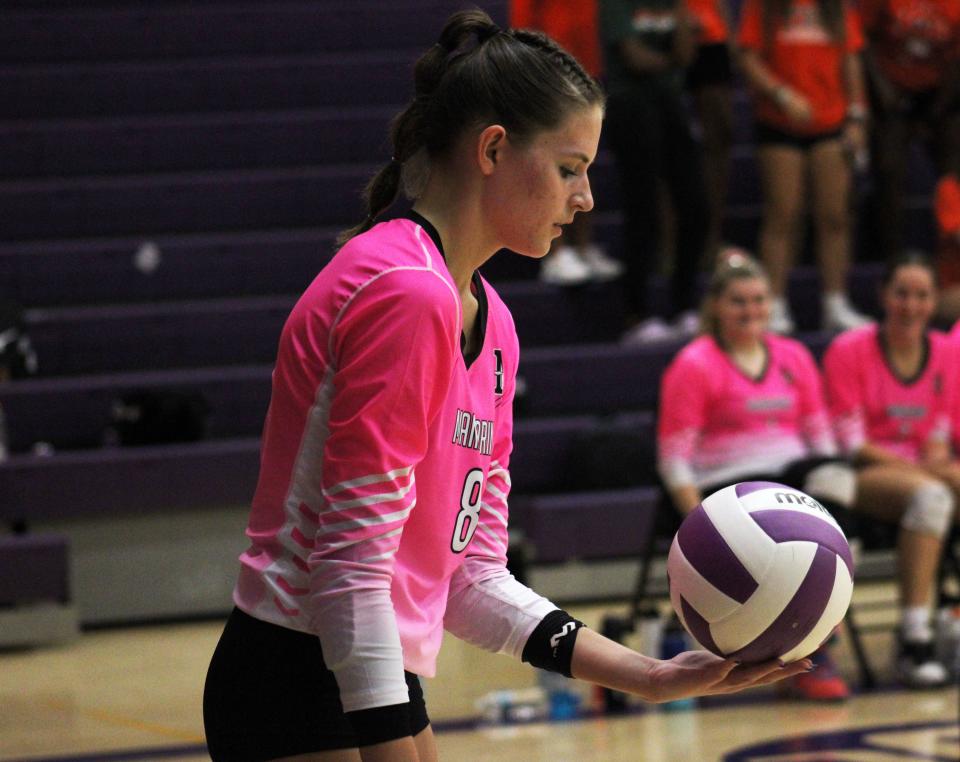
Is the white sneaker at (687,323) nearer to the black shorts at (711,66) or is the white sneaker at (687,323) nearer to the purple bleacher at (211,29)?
the black shorts at (711,66)

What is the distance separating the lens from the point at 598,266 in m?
7.44

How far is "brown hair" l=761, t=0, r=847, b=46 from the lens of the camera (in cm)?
707

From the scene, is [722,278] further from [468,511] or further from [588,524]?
[468,511]

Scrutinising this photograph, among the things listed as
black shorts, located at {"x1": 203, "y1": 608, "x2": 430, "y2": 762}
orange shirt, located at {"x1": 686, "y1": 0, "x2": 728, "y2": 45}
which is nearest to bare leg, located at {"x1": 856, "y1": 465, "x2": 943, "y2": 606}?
orange shirt, located at {"x1": 686, "y1": 0, "x2": 728, "y2": 45}

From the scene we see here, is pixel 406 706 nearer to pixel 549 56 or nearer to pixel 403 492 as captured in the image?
pixel 403 492

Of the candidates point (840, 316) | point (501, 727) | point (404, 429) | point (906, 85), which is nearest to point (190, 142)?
point (840, 316)

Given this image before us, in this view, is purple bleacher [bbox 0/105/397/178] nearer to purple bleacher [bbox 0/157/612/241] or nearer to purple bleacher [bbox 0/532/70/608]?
purple bleacher [bbox 0/157/612/241]

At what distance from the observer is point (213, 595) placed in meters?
6.48

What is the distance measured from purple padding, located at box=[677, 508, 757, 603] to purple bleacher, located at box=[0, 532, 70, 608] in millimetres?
4374

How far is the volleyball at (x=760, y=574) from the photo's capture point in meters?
1.98

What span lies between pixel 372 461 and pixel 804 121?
226 inches

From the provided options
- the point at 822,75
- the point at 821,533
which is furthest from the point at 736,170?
the point at 821,533

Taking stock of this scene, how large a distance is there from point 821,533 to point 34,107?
699 centimetres

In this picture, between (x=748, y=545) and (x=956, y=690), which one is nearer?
(x=748, y=545)
